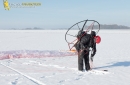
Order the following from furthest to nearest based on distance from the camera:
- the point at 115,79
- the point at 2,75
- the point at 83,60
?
the point at 83,60, the point at 2,75, the point at 115,79

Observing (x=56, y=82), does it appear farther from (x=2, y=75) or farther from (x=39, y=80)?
(x=2, y=75)

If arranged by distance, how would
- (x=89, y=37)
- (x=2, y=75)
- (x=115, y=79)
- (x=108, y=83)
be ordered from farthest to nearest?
(x=89, y=37) < (x=2, y=75) < (x=115, y=79) < (x=108, y=83)

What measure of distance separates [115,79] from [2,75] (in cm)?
343

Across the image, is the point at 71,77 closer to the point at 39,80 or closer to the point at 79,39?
the point at 39,80

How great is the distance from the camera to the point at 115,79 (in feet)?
21.7

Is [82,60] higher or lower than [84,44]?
lower

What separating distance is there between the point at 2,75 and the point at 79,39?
279 cm

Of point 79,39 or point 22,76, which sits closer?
point 22,76

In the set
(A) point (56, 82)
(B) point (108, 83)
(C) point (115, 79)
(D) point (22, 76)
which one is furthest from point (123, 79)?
(D) point (22, 76)

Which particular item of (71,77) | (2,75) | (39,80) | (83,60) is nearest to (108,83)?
(71,77)

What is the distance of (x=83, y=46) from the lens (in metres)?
7.98

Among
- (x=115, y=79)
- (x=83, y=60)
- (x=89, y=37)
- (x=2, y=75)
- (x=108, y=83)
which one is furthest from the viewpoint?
(x=83, y=60)

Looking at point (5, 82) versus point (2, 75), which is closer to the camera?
point (5, 82)

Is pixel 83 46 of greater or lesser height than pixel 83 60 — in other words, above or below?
above
